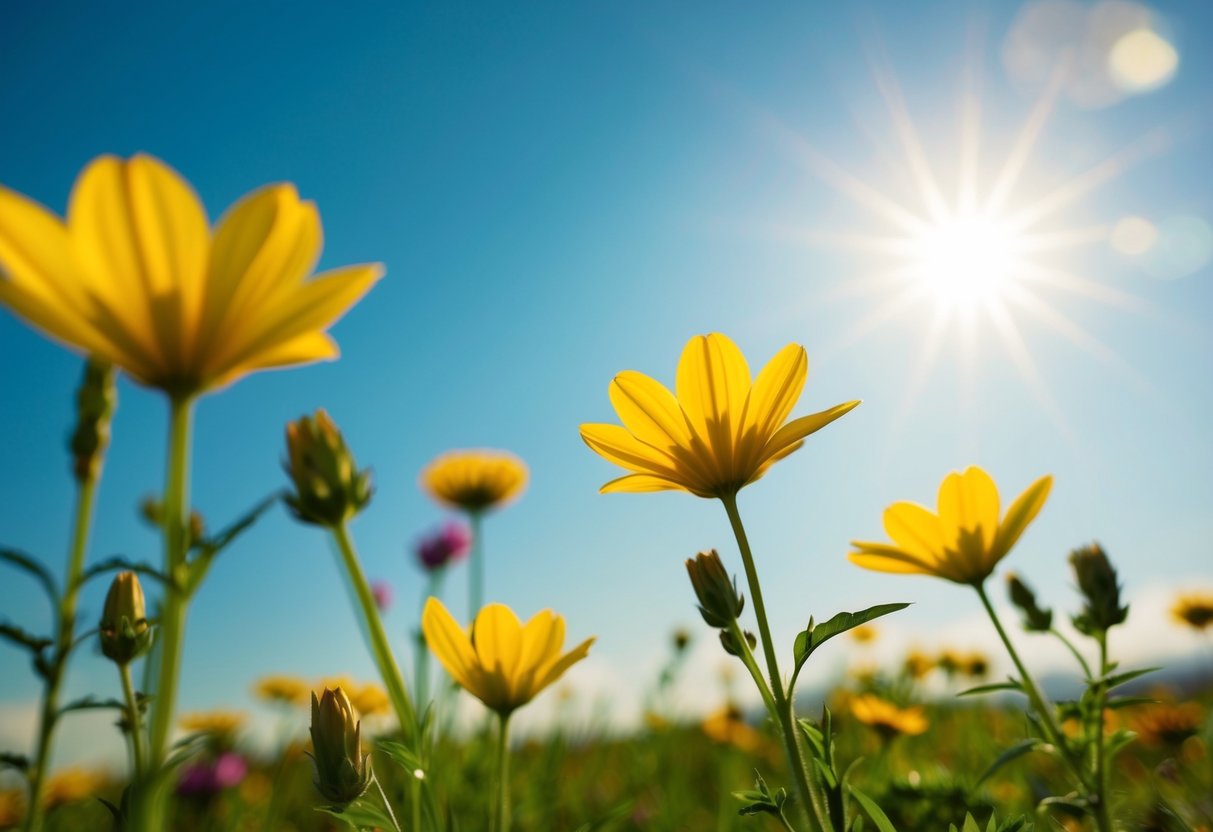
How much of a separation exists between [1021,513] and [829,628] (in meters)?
0.56

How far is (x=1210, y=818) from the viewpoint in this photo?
161 centimetres

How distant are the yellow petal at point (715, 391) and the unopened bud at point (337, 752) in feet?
2.15

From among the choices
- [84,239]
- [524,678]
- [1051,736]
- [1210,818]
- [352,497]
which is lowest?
[1210,818]

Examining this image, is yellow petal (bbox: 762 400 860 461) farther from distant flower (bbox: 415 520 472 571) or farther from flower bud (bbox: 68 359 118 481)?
distant flower (bbox: 415 520 472 571)

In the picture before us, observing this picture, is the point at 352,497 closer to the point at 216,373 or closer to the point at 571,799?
the point at 216,373

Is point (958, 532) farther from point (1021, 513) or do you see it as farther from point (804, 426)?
point (804, 426)

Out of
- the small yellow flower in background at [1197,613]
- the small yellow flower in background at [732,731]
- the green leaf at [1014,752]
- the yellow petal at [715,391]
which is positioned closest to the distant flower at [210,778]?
the small yellow flower in background at [732,731]

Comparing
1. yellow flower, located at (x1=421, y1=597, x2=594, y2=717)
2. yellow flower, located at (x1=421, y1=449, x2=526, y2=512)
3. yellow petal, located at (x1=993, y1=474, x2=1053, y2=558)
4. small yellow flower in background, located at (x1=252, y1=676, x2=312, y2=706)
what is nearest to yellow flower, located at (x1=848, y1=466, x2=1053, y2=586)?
yellow petal, located at (x1=993, y1=474, x2=1053, y2=558)

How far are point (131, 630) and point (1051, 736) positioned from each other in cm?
141

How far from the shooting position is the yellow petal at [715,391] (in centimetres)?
110

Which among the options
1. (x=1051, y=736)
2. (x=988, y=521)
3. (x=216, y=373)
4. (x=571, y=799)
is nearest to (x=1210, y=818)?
(x=1051, y=736)

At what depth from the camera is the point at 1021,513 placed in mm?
1241

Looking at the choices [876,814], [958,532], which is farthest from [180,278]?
[958,532]

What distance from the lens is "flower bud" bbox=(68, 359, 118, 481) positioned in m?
1.14
